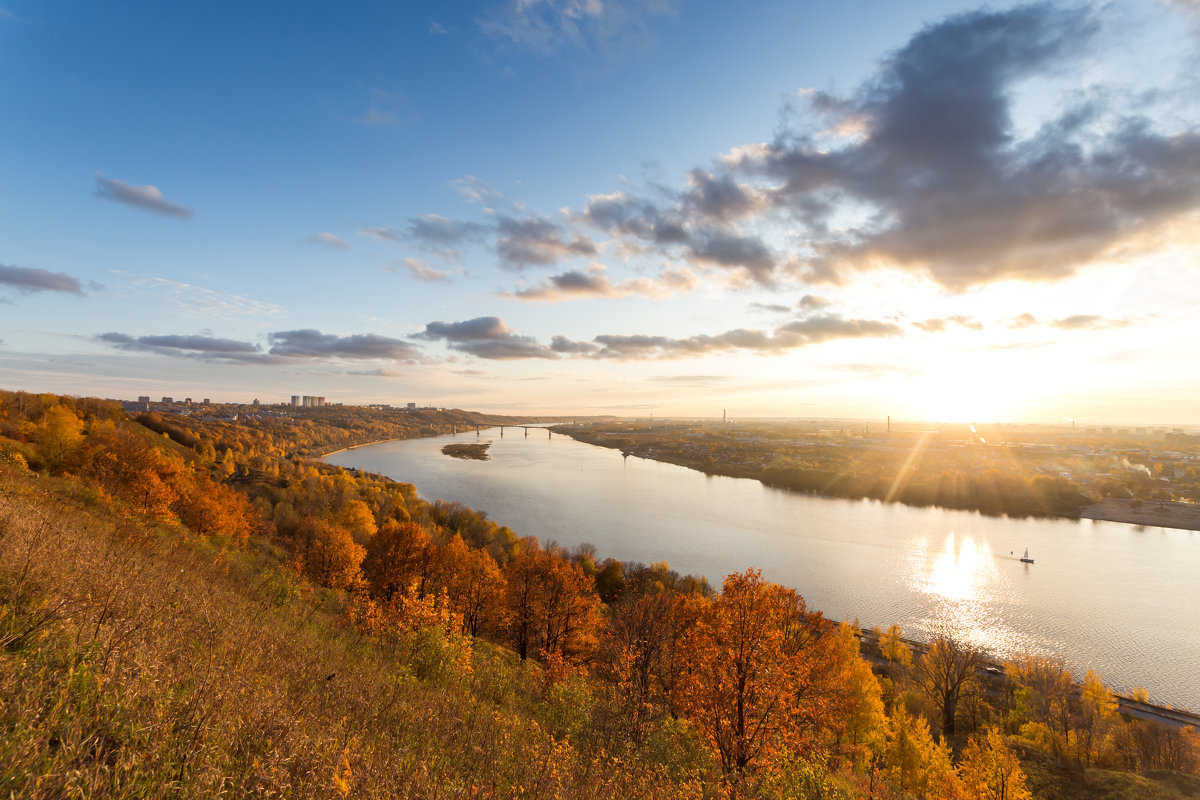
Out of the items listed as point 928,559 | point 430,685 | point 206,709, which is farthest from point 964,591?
point 206,709

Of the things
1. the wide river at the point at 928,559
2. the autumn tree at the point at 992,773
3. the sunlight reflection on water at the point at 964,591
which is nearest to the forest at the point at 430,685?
the autumn tree at the point at 992,773

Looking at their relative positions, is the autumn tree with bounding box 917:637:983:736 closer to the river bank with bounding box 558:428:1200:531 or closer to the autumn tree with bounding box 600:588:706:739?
the autumn tree with bounding box 600:588:706:739

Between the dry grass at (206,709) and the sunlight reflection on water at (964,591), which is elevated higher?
the dry grass at (206,709)

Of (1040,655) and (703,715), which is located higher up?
(703,715)

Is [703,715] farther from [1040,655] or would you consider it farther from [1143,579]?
[1143,579]

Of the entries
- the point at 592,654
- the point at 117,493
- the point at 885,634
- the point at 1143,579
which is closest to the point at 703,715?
the point at 592,654

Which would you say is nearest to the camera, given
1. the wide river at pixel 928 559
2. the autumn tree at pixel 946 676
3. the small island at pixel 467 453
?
the autumn tree at pixel 946 676

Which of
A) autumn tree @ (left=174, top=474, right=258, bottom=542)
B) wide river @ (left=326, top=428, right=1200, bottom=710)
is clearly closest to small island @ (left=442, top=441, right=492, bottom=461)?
wide river @ (left=326, top=428, right=1200, bottom=710)

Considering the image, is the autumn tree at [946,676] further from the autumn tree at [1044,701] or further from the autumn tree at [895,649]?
the autumn tree at [1044,701]
